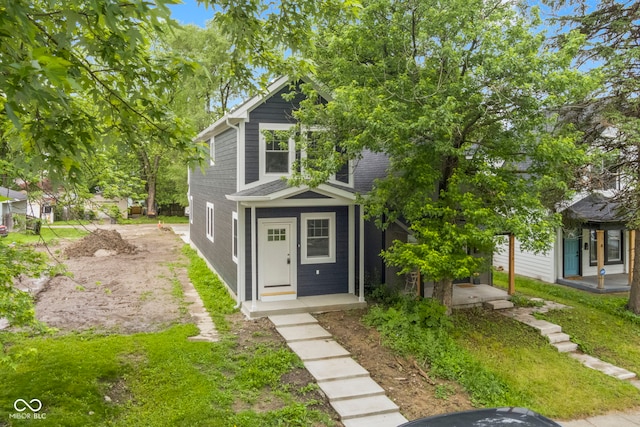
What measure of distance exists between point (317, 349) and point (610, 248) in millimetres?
13311

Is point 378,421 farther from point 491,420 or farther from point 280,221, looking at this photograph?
point 280,221

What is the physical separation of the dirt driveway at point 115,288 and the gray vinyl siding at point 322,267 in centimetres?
256

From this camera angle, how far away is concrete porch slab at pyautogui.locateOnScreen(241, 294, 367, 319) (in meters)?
10.2

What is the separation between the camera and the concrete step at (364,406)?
6255 millimetres

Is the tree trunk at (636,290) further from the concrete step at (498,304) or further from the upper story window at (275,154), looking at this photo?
the upper story window at (275,154)

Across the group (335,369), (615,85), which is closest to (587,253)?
(615,85)

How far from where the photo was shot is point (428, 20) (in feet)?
28.6

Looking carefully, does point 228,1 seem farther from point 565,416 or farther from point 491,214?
point 565,416

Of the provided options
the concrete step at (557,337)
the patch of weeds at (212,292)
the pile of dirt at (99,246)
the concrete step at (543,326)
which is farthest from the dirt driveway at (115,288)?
the concrete step at (557,337)

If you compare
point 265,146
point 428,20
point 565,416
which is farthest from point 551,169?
point 265,146

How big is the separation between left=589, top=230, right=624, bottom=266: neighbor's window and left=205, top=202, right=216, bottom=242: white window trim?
1338 centimetres

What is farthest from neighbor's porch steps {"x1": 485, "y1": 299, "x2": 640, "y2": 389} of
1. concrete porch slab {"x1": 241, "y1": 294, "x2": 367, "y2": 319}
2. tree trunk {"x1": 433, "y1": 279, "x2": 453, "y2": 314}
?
concrete porch slab {"x1": 241, "y1": 294, "x2": 367, "y2": 319}

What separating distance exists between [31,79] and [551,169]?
885cm

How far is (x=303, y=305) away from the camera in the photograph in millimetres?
10625
